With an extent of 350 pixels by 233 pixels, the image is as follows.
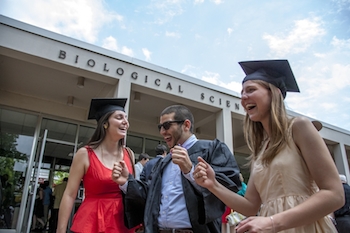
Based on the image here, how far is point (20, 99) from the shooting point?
8312 millimetres

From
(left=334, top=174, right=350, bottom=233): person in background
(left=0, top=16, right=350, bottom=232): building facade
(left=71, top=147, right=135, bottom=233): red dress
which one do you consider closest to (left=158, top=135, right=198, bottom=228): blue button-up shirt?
(left=71, top=147, right=135, bottom=233): red dress

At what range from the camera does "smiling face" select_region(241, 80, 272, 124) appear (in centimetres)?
149

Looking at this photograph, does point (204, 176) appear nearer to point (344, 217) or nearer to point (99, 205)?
point (99, 205)

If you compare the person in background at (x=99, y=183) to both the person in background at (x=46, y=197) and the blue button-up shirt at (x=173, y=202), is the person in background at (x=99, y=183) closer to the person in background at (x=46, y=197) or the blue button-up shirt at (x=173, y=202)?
the blue button-up shirt at (x=173, y=202)

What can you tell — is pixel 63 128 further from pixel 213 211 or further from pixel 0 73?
pixel 213 211

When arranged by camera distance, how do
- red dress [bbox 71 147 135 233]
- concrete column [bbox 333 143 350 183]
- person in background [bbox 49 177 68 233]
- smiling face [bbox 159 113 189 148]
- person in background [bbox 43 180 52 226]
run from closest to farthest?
red dress [bbox 71 147 135 233] < smiling face [bbox 159 113 189 148] < person in background [bbox 49 177 68 233] < person in background [bbox 43 180 52 226] < concrete column [bbox 333 143 350 183]

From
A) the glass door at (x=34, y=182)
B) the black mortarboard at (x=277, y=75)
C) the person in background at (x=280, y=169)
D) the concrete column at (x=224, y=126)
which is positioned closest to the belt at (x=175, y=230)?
the person in background at (x=280, y=169)

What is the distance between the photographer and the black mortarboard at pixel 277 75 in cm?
159

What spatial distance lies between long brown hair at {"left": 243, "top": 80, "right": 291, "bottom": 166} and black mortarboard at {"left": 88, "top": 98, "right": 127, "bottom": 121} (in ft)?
5.24

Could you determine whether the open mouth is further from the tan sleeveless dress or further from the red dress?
the red dress

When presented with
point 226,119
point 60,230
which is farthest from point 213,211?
point 226,119

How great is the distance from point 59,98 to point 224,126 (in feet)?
18.3

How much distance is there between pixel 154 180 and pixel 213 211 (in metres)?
0.61

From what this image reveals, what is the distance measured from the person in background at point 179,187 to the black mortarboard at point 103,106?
68cm
